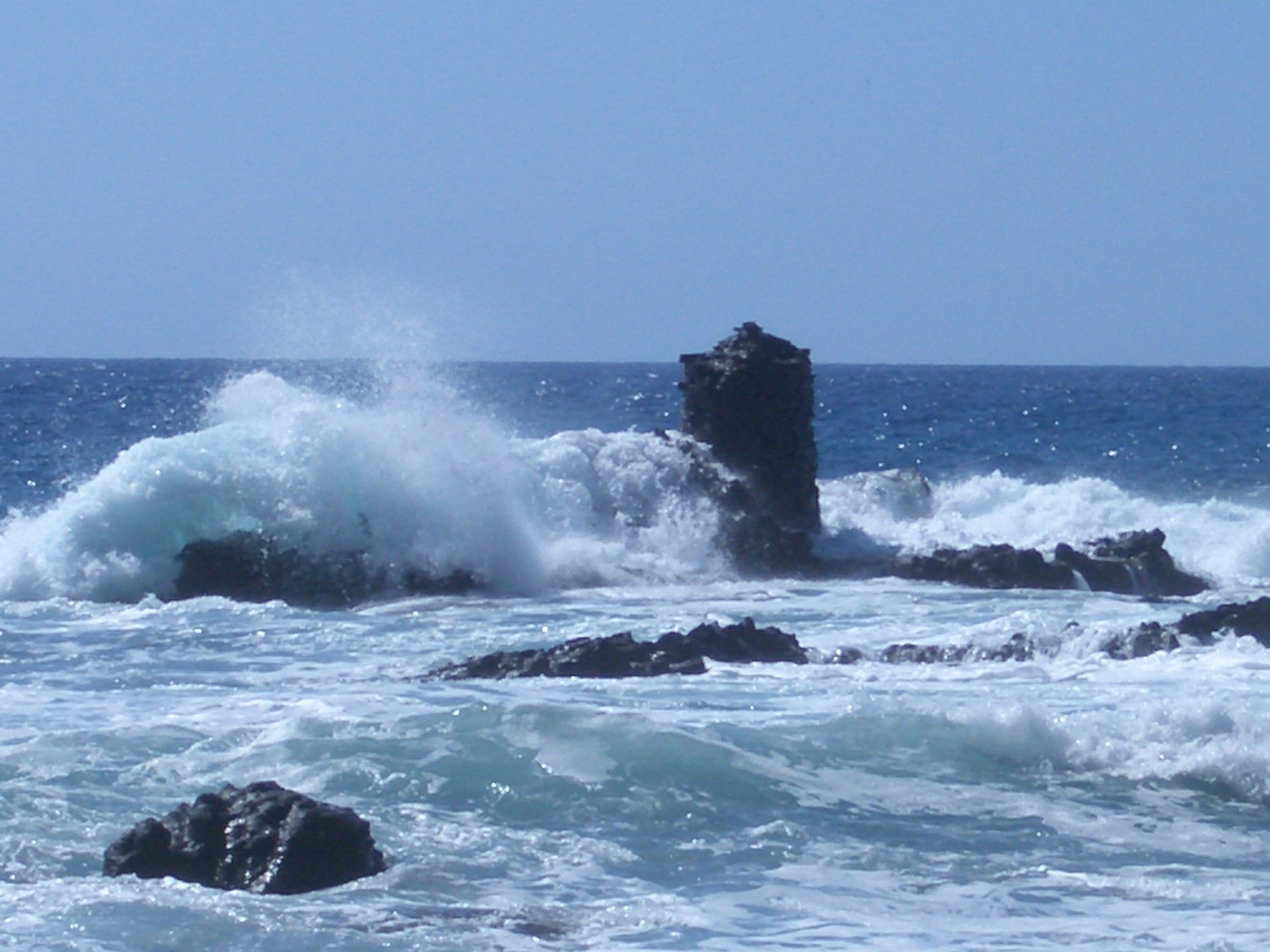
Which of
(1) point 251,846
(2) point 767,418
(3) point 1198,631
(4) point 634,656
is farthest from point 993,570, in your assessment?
(1) point 251,846

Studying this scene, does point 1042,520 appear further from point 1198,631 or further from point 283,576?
point 1198,631

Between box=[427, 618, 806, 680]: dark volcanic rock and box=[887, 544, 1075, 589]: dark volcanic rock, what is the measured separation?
524cm

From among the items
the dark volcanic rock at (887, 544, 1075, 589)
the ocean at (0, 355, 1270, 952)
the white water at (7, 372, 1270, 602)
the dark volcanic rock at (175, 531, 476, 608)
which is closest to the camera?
the ocean at (0, 355, 1270, 952)

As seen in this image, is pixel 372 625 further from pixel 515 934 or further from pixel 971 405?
pixel 971 405

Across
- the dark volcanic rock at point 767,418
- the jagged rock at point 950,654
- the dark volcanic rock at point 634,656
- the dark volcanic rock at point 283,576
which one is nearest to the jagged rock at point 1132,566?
the dark volcanic rock at point 767,418

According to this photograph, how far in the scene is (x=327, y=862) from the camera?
24.8 feet

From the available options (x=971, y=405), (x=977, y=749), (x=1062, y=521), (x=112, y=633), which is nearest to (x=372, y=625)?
(x=112, y=633)

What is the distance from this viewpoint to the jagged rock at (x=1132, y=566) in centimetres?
1839

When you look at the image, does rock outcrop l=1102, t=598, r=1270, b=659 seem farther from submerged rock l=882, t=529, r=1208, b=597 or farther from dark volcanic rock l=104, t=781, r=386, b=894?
dark volcanic rock l=104, t=781, r=386, b=894

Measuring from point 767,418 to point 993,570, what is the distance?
3571 millimetres

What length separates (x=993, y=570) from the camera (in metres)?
18.2

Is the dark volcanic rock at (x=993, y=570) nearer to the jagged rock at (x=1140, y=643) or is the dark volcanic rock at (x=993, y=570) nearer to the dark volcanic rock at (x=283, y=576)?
the dark volcanic rock at (x=283, y=576)

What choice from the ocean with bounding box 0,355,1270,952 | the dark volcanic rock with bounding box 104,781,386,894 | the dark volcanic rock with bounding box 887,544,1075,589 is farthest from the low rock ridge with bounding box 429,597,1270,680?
the dark volcanic rock with bounding box 104,781,386,894

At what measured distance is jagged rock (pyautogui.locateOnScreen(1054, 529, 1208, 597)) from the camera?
18391 millimetres
